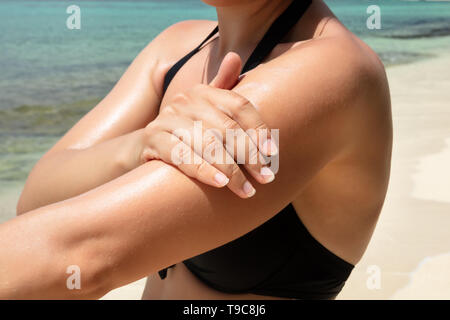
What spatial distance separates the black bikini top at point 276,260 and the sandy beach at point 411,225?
1.42 metres

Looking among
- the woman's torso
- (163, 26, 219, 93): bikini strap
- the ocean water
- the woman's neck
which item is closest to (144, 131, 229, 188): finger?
the woman's torso

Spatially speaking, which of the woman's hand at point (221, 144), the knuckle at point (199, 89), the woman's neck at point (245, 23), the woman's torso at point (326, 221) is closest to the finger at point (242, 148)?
the woman's hand at point (221, 144)

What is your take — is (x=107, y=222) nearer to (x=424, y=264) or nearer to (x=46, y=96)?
(x=424, y=264)

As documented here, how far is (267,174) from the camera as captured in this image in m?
1.00

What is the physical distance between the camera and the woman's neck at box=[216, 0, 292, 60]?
141 cm

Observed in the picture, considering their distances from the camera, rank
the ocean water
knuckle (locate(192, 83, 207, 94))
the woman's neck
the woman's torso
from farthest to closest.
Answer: the ocean water → the woman's neck → the woman's torso → knuckle (locate(192, 83, 207, 94))

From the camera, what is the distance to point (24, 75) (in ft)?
32.7

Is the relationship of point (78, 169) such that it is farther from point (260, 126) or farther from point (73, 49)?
point (73, 49)

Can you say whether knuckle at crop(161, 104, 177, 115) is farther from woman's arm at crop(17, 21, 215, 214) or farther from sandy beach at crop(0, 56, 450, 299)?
sandy beach at crop(0, 56, 450, 299)

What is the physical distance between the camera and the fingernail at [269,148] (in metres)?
0.99

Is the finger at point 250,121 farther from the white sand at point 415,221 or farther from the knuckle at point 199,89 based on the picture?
the white sand at point 415,221

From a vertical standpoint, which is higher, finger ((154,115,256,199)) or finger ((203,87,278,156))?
finger ((203,87,278,156))
